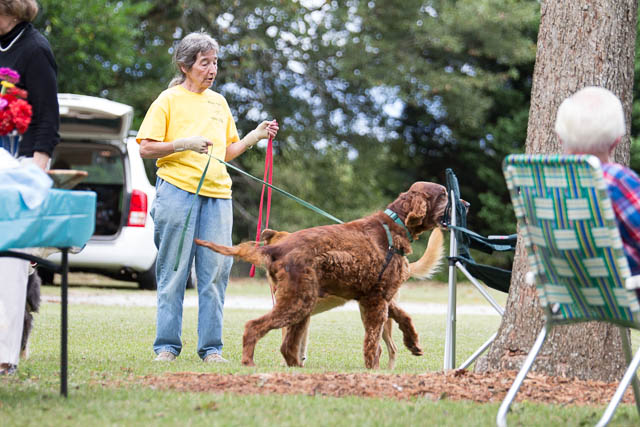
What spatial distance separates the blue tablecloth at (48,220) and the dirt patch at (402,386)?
3.12 feet

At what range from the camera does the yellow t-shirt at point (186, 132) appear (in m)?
5.85

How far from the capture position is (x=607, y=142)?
3633 millimetres

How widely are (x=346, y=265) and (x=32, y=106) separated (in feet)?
6.80

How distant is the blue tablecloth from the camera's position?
362 cm

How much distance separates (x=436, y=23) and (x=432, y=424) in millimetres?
18667

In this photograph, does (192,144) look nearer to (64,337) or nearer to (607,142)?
(64,337)

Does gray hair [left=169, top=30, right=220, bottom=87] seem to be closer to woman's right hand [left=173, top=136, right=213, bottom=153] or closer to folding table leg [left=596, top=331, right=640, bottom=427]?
woman's right hand [left=173, top=136, right=213, bottom=153]

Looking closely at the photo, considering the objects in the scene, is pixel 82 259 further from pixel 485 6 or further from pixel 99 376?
pixel 485 6

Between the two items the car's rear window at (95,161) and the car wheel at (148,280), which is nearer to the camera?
the car's rear window at (95,161)

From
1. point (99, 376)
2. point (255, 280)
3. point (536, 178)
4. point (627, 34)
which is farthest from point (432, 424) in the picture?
point (255, 280)

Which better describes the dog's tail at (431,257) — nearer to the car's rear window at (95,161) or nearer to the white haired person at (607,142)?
the white haired person at (607,142)

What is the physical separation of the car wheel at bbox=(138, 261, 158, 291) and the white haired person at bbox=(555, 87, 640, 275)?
9.86 m

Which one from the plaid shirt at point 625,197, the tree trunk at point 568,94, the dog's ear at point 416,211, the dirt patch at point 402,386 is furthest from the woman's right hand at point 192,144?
the plaid shirt at point 625,197

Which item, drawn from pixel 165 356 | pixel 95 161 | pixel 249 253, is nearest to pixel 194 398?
pixel 249 253
